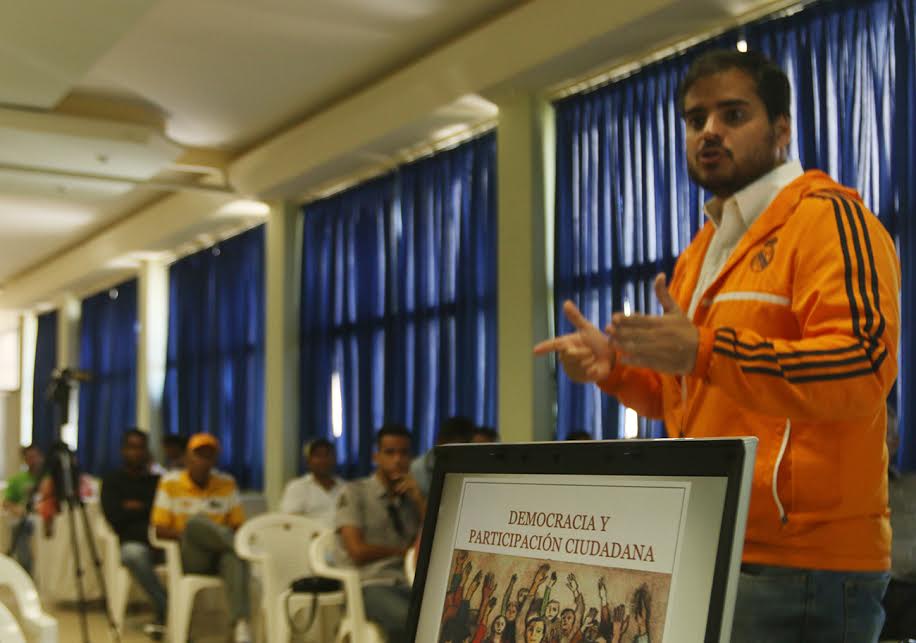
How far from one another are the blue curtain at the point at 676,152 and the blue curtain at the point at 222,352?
4.25 meters

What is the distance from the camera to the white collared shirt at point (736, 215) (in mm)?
1527

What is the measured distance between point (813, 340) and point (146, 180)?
8.09 m

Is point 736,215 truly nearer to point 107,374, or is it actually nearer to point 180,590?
point 180,590

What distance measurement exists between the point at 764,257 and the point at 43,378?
1505 centimetres

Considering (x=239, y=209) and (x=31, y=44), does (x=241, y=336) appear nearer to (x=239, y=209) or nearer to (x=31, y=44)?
(x=239, y=209)

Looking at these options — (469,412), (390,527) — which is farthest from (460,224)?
(390,527)

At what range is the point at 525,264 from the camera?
243 inches

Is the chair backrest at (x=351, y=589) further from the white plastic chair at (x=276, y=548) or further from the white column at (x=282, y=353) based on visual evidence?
the white column at (x=282, y=353)

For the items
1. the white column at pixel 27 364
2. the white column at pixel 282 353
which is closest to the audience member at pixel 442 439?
the white column at pixel 282 353

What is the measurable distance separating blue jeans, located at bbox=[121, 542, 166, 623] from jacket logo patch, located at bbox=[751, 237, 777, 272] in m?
6.30

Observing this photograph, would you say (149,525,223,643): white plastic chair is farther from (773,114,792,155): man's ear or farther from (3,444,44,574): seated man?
(773,114,792,155): man's ear

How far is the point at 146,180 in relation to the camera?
8.75m

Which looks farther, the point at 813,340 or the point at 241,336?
the point at 241,336

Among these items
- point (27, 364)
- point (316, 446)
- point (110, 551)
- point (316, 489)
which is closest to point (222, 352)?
point (110, 551)
